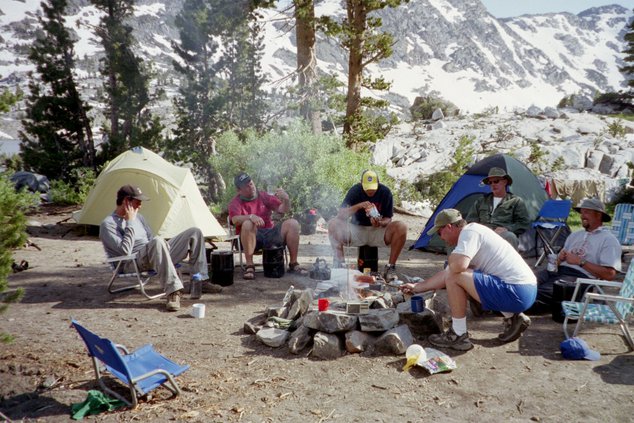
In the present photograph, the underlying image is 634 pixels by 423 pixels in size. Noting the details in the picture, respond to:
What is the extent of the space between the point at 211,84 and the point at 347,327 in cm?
1811

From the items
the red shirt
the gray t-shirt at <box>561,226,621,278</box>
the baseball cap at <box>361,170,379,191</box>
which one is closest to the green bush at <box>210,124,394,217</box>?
the red shirt

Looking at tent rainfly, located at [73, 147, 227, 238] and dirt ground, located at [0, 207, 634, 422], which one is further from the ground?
tent rainfly, located at [73, 147, 227, 238]

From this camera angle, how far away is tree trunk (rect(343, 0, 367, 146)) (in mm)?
12172

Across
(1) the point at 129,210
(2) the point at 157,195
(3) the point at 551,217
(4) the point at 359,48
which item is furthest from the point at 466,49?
(1) the point at 129,210

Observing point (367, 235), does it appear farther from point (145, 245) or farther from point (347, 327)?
point (145, 245)

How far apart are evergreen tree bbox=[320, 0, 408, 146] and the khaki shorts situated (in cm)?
643

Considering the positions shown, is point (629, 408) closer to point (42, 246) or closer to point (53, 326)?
point (53, 326)

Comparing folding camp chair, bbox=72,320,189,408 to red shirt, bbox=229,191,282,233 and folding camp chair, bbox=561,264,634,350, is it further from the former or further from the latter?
folding camp chair, bbox=561,264,634,350

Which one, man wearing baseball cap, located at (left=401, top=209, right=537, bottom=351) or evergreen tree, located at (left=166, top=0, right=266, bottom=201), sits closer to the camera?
man wearing baseball cap, located at (left=401, top=209, right=537, bottom=351)

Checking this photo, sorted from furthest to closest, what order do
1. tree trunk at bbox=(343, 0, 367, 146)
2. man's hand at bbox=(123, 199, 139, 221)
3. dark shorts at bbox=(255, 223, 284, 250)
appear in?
tree trunk at bbox=(343, 0, 367, 146), dark shorts at bbox=(255, 223, 284, 250), man's hand at bbox=(123, 199, 139, 221)

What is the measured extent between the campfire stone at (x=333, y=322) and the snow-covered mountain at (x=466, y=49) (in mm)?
91796

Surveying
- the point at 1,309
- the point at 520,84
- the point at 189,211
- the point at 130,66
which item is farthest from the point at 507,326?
the point at 520,84

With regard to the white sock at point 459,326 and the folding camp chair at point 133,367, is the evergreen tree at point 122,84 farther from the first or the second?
the white sock at point 459,326

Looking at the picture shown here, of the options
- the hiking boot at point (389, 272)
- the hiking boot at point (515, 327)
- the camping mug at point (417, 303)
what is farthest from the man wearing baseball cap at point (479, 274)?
the hiking boot at point (389, 272)
